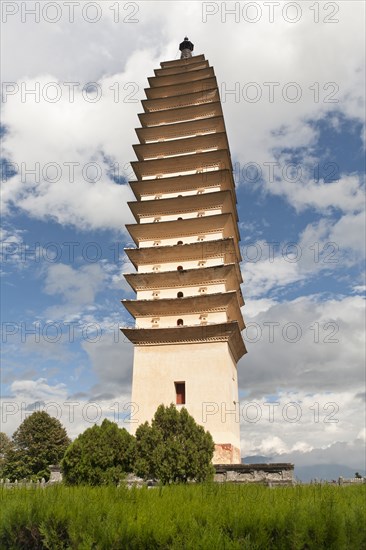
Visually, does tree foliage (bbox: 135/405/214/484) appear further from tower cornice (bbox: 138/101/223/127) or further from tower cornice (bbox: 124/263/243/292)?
tower cornice (bbox: 138/101/223/127)

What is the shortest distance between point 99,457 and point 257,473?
614 cm

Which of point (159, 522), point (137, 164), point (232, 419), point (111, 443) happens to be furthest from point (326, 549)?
point (137, 164)

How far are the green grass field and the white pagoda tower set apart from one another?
1362 cm

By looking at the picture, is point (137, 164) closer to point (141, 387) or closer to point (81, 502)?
point (141, 387)

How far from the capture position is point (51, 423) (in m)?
41.0

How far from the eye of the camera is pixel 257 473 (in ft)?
55.7

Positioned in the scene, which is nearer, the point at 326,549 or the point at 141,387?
the point at 326,549

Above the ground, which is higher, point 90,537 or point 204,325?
point 204,325

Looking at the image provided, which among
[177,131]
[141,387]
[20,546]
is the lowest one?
[20,546]

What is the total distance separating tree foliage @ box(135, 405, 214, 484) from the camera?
14.2m

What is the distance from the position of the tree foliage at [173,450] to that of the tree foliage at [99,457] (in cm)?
51

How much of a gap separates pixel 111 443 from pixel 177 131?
19592mm

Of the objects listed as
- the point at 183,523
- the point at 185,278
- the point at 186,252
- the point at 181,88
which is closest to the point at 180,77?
the point at 181,88

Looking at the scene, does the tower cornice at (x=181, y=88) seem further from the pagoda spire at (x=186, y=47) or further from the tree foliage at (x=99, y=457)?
the tree foliage at (x=99, y=457)
